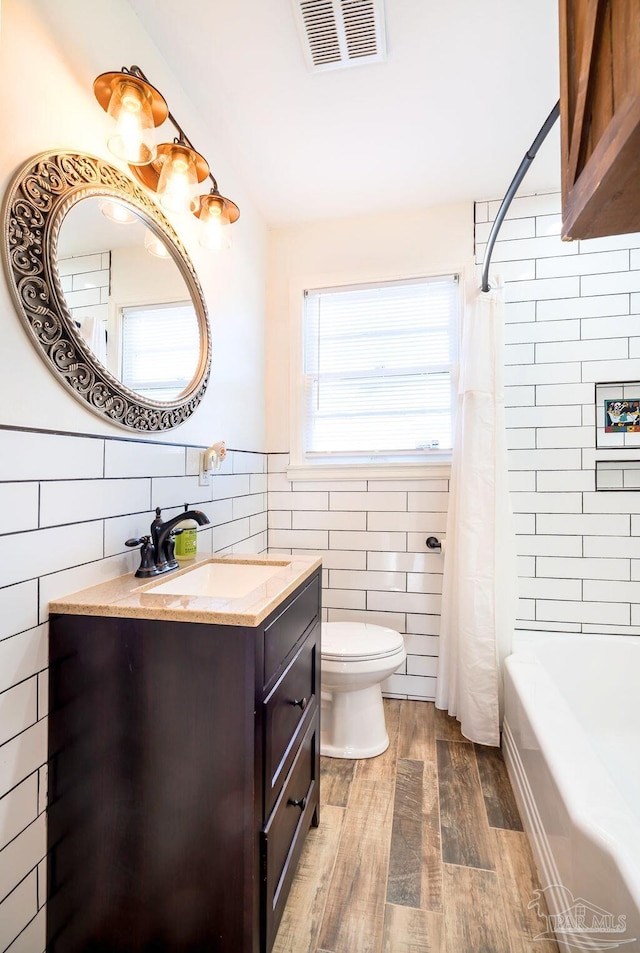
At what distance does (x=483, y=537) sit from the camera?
1.96 meters

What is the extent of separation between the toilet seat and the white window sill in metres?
0.77

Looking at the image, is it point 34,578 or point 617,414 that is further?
point 617,414

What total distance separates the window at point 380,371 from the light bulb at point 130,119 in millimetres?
Answer: 1386

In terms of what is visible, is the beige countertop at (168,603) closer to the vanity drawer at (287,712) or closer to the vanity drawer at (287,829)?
the vanity drawer at (287,712)

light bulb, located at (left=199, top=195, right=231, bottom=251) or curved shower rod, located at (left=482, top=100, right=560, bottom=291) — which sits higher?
curved shower rod, located at (left=482, top=100, right=560, bottom=291)

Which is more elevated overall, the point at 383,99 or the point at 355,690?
the point at 383,99

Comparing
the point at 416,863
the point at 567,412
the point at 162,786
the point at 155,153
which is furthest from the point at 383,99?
the point at 416,863

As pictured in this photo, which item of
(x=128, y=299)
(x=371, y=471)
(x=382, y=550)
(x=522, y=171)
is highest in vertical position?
(x=522, y=171)

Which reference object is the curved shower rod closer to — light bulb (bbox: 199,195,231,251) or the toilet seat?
light bulb (bbox: 199,195,231,251)

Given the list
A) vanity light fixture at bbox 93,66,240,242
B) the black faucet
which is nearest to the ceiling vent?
vanity light fixture at bbox 93,66,240,242

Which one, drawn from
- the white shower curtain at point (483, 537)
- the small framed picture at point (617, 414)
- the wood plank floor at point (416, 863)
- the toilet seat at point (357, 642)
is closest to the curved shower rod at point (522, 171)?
the white shower curtain at point (483, 537)

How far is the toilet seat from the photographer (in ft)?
5.86

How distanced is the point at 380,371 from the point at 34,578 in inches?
74.9

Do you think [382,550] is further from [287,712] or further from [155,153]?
[155,153]
